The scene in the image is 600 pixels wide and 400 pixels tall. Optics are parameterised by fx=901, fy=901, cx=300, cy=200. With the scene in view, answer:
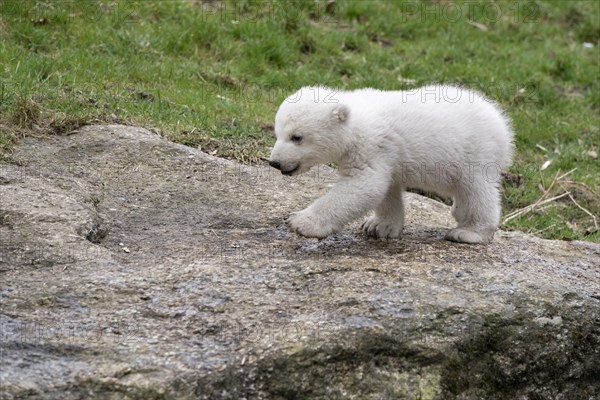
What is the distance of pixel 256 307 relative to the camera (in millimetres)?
5062

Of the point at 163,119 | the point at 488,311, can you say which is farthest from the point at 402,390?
the point at 163,119

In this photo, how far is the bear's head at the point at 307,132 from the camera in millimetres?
6074

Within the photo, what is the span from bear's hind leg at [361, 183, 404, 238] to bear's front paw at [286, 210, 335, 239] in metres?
0.72

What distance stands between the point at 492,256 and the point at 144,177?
8.88ft

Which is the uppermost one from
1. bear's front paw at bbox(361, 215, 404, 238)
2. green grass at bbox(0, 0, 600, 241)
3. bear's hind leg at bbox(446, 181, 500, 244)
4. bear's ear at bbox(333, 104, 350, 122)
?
bear's ear at bbox(333, 104, 350, 122)

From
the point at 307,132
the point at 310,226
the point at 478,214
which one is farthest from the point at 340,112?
the point at 478,214

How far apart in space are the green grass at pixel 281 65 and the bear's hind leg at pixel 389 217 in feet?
6.01

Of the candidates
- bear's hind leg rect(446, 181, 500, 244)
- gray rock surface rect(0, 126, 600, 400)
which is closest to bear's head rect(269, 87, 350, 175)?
gray rock surface rect(0, 126, 600, 400)

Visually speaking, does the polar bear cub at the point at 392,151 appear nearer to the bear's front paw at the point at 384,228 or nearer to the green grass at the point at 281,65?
the bear's front paw at the point at 384,228

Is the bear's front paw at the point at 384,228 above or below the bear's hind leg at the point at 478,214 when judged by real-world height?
below

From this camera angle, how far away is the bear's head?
19.9 ft

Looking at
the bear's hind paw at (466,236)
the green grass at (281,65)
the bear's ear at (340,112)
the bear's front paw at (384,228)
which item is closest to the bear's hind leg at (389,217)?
the bear's front paw at (384,228)

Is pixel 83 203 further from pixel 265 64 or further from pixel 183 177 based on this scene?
pixel 265 64

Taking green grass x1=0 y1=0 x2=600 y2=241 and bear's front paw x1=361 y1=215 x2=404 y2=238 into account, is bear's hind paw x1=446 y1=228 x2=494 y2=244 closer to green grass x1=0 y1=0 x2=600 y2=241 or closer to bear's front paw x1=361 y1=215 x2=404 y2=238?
bear's front paw x1=361 y1=215 x2=404 y2=238
